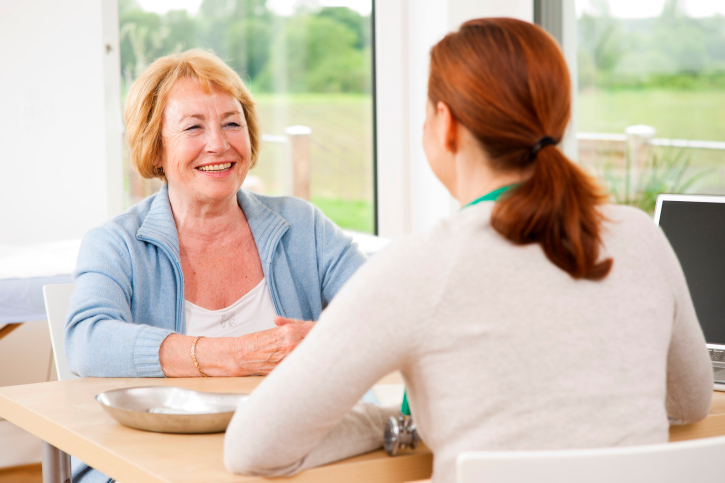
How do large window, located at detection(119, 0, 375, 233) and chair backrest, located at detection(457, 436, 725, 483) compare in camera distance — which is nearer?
chair backrest, located at detection(457, 436, 725, 483)

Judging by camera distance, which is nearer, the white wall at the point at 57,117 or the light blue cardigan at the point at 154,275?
the light blue cardigan at the point at 154,275

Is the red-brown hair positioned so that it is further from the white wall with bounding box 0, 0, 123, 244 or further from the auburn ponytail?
the white wall with bounding box 0, 0, 123, 244

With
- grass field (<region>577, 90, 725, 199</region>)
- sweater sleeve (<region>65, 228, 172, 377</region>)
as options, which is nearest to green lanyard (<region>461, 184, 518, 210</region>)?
sweater sleeve (<region>65, 228, 172, 377</region>)

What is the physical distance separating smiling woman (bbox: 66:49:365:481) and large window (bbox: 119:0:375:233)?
2782 mm

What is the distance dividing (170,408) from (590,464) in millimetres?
637

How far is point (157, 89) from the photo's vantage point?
1821 mm

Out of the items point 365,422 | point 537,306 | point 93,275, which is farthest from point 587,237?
point 93,275

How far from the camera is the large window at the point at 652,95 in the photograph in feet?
11.0

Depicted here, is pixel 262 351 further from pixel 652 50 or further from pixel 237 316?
pixel 652 50

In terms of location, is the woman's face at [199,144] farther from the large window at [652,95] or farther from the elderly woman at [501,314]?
the large window at [652,95]

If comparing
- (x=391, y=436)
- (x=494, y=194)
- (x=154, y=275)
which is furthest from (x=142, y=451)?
(x=154, y=275)

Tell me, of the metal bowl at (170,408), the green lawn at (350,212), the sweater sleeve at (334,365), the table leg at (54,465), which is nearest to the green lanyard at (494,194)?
the sweater sleeve at (334,365)

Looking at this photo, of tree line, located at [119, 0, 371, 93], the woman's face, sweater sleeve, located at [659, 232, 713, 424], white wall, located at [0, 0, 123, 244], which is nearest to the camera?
sweater sleeve, located at [659, 232, 713, 424]

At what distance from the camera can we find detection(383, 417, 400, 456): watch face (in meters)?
1.01
